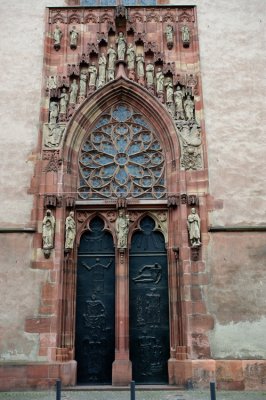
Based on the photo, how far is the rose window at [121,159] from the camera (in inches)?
502

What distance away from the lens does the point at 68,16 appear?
14.2 metres

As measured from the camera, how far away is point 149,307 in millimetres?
11719

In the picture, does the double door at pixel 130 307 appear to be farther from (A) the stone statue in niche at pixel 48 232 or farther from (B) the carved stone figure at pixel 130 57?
(B) the carved stone figure at pixel 130 57

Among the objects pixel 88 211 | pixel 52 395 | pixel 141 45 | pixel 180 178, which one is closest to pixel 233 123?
pixel 180 178

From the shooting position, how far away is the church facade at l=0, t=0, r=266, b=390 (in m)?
10.9

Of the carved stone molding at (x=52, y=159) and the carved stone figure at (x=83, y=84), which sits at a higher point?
the carved stone figure at (x=83, y=84)

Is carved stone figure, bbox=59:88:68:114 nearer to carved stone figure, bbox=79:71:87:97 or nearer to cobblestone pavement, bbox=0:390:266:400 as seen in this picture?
carved stone figure, bbox=79:71:87:97

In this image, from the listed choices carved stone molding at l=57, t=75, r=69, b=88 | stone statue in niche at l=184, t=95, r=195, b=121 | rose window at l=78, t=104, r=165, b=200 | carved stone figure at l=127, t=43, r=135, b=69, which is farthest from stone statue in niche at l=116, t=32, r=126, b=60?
stone statue in niche at l=184, t=95, r=195, b=121

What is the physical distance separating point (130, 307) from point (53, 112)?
6.04 meters

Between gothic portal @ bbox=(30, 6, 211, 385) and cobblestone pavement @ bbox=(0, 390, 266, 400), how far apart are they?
0.65 m

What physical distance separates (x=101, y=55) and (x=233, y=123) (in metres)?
4.68

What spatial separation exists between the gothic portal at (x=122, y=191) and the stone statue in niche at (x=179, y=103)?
4 cm

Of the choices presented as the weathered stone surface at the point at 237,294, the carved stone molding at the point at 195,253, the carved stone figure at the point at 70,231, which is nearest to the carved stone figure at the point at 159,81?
the carved stone figure at the point at 70,231

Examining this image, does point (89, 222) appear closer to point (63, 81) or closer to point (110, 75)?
point (63, 81)
